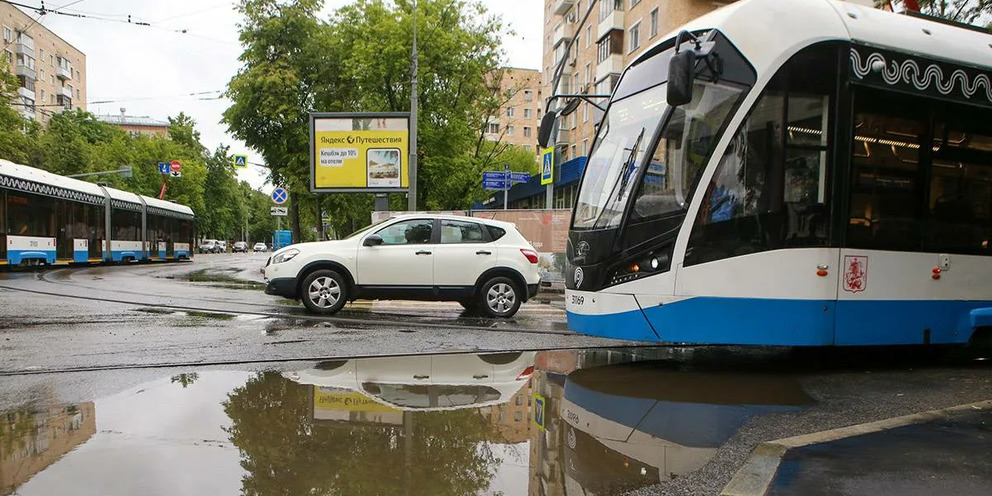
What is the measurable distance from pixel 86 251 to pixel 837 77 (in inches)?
1065

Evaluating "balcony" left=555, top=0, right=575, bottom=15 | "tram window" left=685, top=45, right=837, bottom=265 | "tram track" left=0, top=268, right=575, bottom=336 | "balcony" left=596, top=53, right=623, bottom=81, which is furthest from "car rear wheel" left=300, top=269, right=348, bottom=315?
"balcony" left=555, top=0, right=575, bottom=15

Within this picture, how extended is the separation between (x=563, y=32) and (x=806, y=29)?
46.4 m

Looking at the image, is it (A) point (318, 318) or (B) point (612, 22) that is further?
(B) point (612, 22)

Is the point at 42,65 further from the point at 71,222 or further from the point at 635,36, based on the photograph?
the point at 635,36

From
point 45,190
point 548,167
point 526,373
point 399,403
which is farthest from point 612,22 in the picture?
point 399,403

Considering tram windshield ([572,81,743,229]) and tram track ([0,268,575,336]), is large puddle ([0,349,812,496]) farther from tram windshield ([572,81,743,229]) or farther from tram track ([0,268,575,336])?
tram track ([0,268,575,336])

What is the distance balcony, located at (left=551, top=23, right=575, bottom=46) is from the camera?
158 feet

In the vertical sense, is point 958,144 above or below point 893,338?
above

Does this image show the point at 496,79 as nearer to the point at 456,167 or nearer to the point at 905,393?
the point at 456,167

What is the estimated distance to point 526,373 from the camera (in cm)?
618

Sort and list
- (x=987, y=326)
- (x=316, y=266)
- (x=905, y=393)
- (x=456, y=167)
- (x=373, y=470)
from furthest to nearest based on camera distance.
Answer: (x=456, y=167)
(x=316, y=266)
(x=987, y=326)
(x=905, y=393)
(x=373, y=470)

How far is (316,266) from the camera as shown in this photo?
10.1m

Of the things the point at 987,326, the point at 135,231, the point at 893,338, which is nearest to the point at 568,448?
the point at 893,338

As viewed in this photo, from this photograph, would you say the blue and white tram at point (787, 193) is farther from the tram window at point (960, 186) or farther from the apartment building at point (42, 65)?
the apartment building at point (42, 65)
